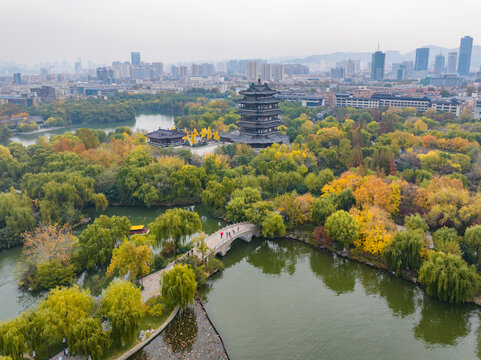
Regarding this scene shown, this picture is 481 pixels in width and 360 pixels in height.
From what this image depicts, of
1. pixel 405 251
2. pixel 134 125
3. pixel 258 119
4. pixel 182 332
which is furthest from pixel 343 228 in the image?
pixel 134 125

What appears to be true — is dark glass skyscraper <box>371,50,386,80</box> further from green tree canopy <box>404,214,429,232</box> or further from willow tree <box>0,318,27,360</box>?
willow tree <box>0,318,27,360</box>

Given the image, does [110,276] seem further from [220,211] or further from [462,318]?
[462,318]

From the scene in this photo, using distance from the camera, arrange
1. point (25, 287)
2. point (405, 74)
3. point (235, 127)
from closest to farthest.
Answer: point (25, 287) < point (235, 127) < point (405, 74)

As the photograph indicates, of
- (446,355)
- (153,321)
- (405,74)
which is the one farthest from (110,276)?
(405,74)

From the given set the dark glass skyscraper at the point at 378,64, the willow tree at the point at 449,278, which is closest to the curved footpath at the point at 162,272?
the willow tree at the point at 449,278

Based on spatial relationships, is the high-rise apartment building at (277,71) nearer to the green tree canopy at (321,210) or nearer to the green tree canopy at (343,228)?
the green tree canopy at (321,210)

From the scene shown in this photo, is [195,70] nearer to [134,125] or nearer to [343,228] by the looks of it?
[134,125]
